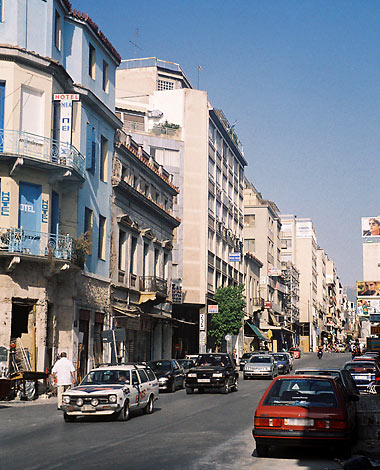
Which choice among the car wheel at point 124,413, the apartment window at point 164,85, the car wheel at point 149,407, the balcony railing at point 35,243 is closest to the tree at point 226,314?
the apartment window at point 164,85

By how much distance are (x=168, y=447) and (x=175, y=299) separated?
44364 mm

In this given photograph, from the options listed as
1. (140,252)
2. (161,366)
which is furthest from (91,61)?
(161,366)

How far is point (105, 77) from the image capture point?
38781 mm

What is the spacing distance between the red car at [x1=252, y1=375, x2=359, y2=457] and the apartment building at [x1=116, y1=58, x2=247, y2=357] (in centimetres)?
4472

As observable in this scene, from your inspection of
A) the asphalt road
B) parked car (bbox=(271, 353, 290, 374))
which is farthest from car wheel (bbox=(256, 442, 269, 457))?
parked car (bbox=(271, 353, 290, 374))

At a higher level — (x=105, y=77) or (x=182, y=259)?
(x=105, y=77)

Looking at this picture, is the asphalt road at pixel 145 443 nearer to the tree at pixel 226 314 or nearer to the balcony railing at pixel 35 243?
the balcony railing at pixel 35 243

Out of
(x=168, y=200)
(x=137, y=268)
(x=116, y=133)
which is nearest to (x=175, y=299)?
(x=168, y=200)

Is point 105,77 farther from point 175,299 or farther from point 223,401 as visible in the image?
point 175,299

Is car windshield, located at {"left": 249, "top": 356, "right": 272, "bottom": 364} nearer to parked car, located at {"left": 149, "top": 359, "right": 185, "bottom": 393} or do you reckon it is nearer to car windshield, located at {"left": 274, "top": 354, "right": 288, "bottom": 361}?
car windshield, located at {"left": 274, "top": 354, "right": 288, "bottom": 361}

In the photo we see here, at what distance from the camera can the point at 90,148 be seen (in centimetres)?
3538

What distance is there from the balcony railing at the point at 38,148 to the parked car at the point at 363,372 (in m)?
15.2

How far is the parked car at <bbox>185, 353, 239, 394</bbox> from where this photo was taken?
100 feet

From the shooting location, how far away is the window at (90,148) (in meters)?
35.2
